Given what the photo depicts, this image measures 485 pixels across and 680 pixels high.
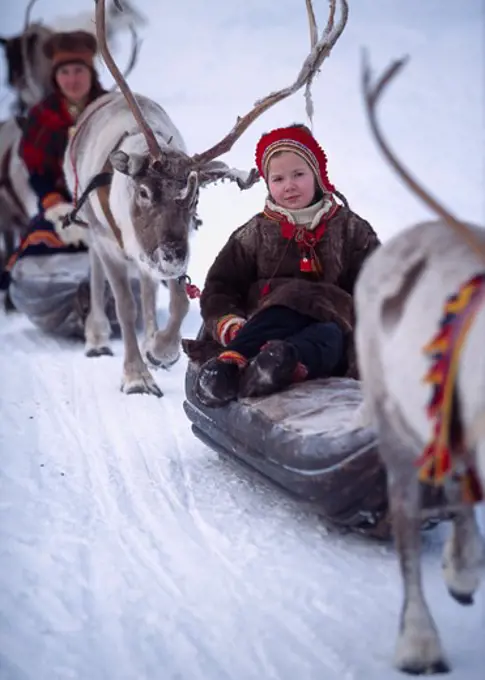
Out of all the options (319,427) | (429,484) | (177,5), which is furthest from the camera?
(177,5)

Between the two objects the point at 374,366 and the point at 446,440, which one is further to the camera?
the point at 374,366

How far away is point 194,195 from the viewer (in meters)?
2.37

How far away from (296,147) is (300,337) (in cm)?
42

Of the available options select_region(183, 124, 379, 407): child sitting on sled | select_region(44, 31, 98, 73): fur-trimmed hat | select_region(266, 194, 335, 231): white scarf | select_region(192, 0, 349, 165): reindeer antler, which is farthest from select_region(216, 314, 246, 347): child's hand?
select_region(44, 31, 98, 73): fur-trimmed hat

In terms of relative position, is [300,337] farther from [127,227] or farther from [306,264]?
[127,227]

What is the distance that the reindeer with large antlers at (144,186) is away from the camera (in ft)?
7.67

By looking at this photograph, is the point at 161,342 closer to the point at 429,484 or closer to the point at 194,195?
the point at 194,195

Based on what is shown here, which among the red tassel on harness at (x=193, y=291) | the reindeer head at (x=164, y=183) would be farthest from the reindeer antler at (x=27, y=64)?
the red tassel on harness at (x=193, y=291)

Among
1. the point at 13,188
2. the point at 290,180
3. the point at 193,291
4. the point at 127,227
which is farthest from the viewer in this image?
the point at 13,188

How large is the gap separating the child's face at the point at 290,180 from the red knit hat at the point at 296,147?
0.01 metres

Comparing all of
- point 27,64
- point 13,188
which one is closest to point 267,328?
point 27,64

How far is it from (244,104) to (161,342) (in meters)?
0.80

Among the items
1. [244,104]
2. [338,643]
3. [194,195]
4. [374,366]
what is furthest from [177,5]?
[338,643]

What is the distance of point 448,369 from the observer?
868 millimetres
